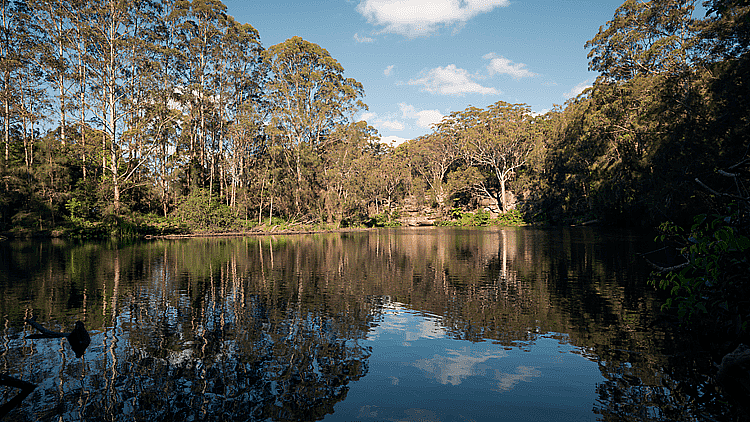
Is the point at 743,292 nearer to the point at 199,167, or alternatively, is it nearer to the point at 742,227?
the point at 742,227

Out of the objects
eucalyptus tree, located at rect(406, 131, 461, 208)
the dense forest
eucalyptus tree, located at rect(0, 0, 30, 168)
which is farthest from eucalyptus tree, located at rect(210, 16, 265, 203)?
eucalyptus tree, located at rect(406, 131, 461, 208)

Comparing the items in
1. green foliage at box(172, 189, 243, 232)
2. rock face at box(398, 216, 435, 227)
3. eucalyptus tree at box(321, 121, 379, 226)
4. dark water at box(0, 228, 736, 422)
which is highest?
eucalyptus tree at box(321, 121, 379, 226)

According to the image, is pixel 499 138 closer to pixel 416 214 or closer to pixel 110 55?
pixel 416 214

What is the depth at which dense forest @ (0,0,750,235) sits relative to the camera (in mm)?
24828

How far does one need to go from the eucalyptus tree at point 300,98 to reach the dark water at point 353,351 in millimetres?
37329

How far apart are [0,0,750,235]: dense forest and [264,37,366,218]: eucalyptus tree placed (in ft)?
0.57

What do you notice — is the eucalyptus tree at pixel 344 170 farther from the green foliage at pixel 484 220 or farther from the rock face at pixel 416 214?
the green foliage at pixel 484 220

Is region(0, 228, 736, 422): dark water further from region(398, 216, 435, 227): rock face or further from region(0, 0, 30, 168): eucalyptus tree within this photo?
region(398, 216, 435, 227): rock face

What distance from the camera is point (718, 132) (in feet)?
69.0

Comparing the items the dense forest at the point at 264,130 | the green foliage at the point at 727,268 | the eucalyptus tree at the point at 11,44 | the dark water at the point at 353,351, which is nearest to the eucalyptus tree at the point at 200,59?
the dense forest at the point at 264,130

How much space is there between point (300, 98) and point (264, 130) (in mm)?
6010

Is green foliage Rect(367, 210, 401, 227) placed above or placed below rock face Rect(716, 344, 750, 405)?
above

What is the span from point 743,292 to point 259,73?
52.7m

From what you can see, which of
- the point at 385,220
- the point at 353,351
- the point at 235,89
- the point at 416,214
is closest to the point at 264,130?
the point at 235,89
